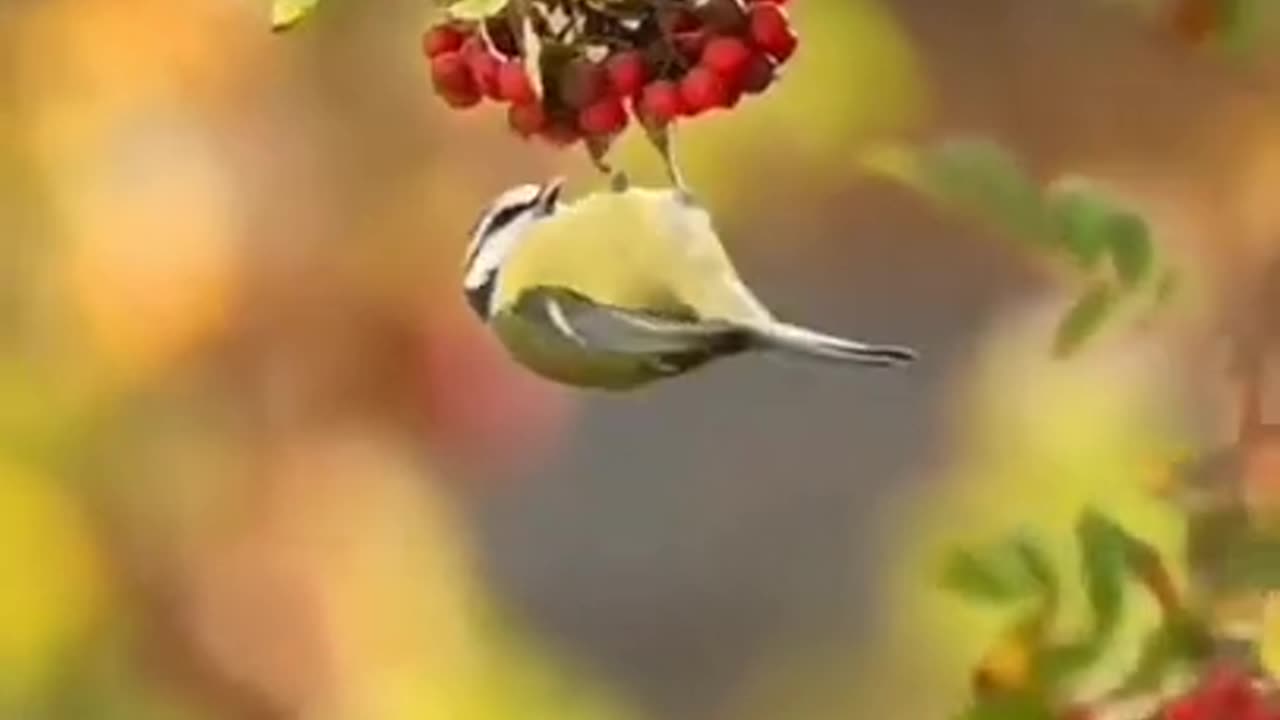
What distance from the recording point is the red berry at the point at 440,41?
0.97 meters

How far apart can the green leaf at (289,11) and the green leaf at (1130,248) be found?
32 cm

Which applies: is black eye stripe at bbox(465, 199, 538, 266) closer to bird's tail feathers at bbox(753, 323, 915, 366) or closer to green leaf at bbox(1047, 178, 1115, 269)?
bird's tail feathers at bbox(753, 323, 915, 366)

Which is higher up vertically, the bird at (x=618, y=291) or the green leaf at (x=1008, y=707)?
the bird at (x=618, y=291)

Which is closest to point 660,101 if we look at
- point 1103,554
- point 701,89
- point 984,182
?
point 701,89

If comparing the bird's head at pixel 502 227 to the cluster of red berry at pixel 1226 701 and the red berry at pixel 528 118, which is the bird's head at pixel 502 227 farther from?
the cluster of red berry at pixel 1226 701

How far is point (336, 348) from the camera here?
982 millimetres

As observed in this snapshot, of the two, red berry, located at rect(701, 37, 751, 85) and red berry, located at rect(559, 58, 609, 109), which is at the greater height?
red berry, located at rect(701, 37, 751, 85)

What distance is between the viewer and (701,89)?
96 centimetres

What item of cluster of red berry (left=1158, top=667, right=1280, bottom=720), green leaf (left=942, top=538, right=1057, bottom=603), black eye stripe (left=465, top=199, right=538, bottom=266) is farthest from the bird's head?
cluster of red berry (left=1158, top=667, right=1280, bottom=720)

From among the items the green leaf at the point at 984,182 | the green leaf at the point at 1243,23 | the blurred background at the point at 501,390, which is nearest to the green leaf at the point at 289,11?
the blurred background at the point at 501,390

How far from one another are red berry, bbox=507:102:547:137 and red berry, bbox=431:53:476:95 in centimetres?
2

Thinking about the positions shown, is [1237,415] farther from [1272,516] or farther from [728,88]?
[728,88]

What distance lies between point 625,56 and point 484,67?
0.05m

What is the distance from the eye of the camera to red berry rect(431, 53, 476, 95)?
3.17 feet
